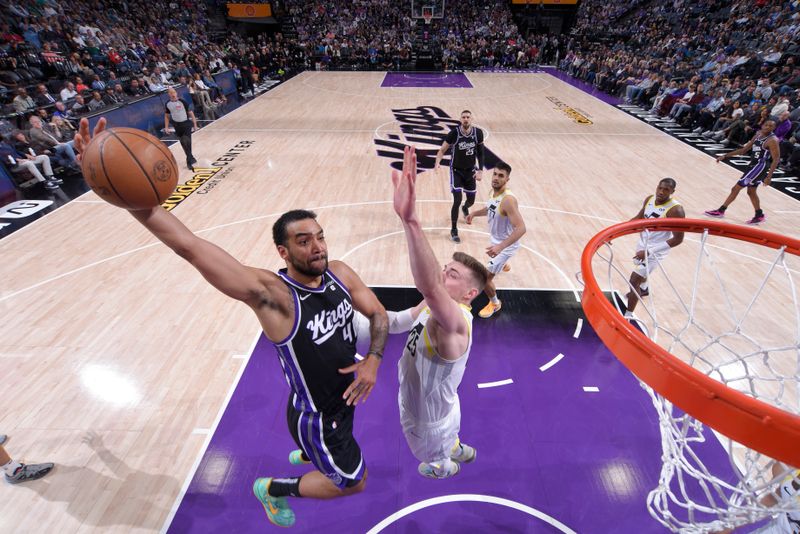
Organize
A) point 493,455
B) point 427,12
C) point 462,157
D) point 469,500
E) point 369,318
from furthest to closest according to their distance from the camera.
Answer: point 427,12, point 462,157, point 493,455, point 469,500, point 369,318

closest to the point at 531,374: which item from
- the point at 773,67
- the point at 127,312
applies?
the point at 127,312

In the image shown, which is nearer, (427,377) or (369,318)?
(427,377)

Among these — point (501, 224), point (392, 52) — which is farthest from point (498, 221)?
point (392, 52)

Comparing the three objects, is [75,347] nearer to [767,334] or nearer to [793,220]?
[767,334]

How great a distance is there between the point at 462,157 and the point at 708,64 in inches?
645

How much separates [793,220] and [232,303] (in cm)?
895

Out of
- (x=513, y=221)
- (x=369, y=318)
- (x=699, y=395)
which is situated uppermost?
(x=699, y=395)

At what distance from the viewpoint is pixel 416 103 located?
1541 cm

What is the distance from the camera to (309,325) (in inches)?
87.2

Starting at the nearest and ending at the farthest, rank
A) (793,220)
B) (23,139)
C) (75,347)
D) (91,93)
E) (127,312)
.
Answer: (75,347)
(127,312)
(793,220)
(23,139)
(91,93)

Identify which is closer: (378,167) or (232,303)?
(232,303)

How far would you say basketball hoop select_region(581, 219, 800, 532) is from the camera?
1.48 meters

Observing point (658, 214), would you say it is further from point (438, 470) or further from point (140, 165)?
point (140, 165)

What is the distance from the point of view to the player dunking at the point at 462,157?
607 cm
